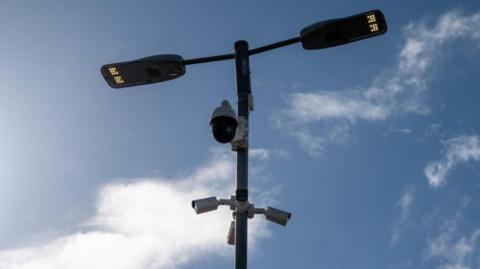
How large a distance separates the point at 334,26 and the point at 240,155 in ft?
5.47

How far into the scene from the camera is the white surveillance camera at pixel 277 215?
5.33 m

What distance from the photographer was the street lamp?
4.97 m

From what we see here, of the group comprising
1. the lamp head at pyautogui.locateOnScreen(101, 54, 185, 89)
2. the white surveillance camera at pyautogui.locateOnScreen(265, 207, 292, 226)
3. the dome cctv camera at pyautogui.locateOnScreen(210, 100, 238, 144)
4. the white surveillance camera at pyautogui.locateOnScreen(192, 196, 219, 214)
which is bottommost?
the white surveillance camera at pyautogui.locateOnScreen(265, 207, 292, 226)

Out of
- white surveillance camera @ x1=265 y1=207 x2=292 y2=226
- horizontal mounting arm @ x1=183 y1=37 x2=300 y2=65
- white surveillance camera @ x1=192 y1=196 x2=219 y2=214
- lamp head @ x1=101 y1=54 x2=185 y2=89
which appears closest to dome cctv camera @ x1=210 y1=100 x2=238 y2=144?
white surveillance camera @ x1=192 y1=196 x2=219 y2=214

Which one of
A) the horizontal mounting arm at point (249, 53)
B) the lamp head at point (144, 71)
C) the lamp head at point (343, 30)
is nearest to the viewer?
the lamp head at point (343, 30)

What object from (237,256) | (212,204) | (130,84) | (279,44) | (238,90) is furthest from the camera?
(130,84)

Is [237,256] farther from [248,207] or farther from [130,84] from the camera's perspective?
[130,84]

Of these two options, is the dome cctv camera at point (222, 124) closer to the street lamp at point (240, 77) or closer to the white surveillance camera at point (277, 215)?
the street lamp at point (240, 77)

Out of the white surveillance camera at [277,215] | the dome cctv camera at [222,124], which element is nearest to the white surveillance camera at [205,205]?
the white surveillance camera at [277,215]

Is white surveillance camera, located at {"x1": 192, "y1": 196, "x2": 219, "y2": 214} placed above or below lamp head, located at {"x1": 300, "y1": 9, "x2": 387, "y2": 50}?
below

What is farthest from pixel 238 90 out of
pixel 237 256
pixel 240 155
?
pixel 237 256

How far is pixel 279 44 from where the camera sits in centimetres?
612

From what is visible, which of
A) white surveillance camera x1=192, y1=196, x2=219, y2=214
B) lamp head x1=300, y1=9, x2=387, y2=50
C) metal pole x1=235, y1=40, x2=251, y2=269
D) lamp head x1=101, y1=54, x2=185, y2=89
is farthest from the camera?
lamp head x1=101, y1=54, x2=185, y2=89

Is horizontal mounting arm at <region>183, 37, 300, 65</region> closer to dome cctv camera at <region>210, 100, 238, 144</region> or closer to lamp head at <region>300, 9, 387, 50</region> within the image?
lamp head at <region>300, 9, 387, 50</region>
